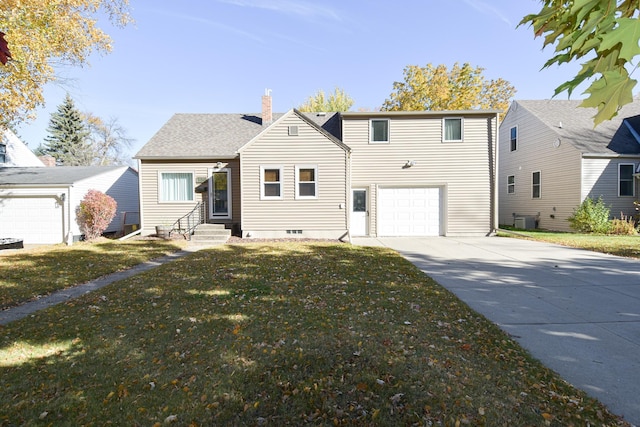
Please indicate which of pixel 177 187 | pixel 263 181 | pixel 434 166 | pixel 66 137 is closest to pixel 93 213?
pixel 177 187

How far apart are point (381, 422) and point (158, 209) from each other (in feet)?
46.0

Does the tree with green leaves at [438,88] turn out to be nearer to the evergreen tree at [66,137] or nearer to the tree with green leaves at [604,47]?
the tree with green leaves at [604,47]

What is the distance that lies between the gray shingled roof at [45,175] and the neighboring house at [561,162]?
2335cm

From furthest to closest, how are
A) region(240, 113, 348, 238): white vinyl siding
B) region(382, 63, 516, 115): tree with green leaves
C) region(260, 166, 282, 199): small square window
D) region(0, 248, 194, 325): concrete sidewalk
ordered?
region(382, 63, 516, 115): tree with green leaves → region(260, 166, 282, 199): small square window → region(240, 113, 348, 238): white vinyl siding → region(0, 248, 194, 325): concrete sidewalk

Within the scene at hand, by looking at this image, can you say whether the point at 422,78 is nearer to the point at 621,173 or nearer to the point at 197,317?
the point at 621,173

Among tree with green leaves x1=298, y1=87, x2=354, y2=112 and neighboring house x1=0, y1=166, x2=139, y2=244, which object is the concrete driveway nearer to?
neighboring house x1=0, y1=166, x2=139, y2=244

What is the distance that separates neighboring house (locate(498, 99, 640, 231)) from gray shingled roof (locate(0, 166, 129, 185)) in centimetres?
2335

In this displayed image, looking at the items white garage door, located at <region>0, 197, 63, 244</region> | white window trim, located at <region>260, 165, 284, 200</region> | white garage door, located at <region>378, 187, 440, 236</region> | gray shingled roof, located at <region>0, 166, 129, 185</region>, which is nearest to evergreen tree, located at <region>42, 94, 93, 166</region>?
gray shingled roof, located at <region>0, 166, 129, 185</region>

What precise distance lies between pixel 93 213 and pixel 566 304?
54.4ft

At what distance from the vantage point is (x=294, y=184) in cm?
1285

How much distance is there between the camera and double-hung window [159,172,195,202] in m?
13.9

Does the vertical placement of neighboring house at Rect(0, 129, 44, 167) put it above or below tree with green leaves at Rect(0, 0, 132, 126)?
below

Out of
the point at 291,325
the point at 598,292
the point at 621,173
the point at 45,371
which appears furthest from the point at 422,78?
the point at 45,371

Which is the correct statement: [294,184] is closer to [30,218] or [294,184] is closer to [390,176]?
[390,176]
